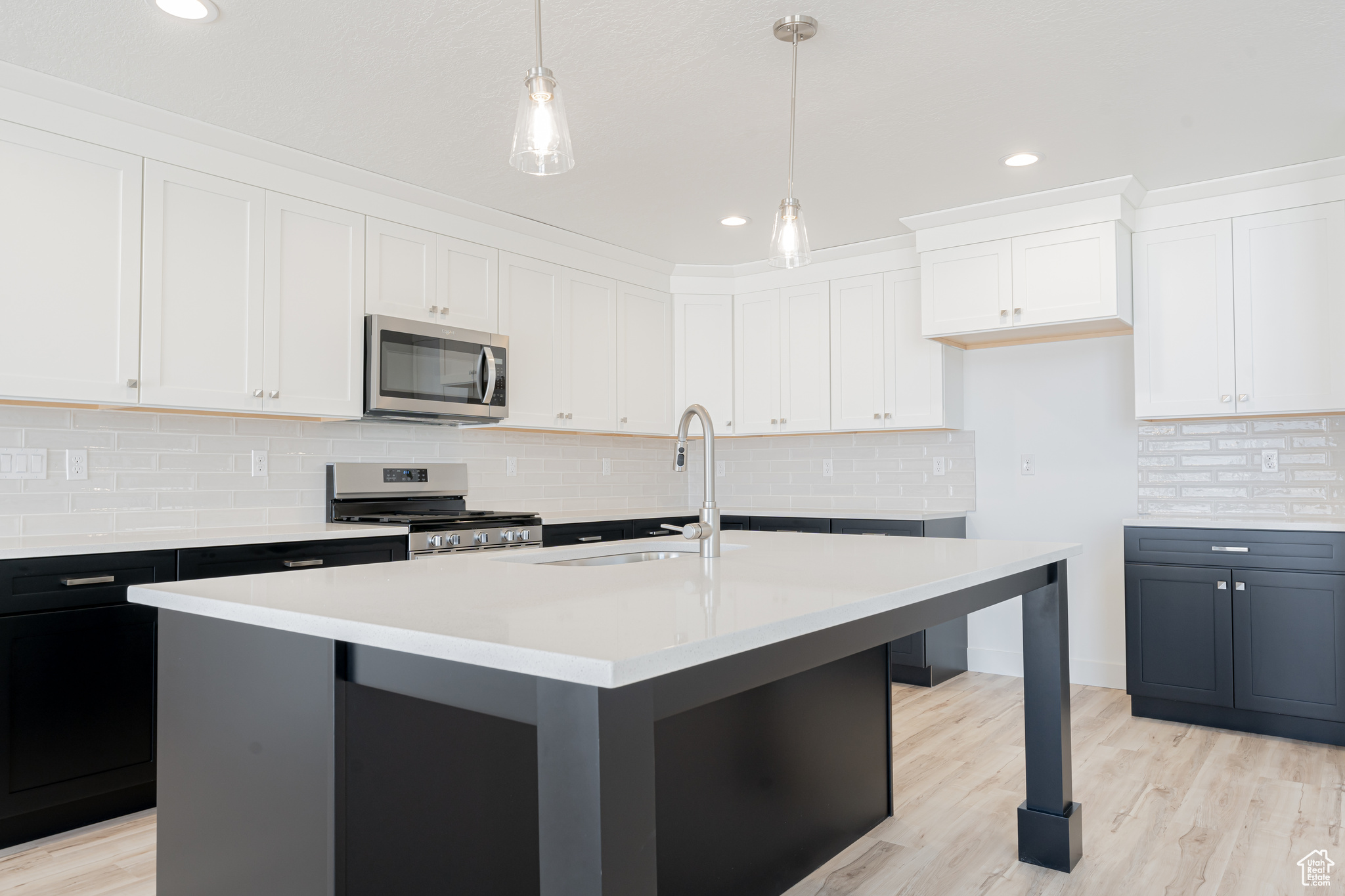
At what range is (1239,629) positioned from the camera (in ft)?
11.4

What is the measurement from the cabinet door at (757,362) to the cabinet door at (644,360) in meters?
0.41

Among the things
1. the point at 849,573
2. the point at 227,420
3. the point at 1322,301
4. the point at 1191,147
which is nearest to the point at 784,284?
the point at 1191,147

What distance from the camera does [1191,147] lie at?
3316 mm

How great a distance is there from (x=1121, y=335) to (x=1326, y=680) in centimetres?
176

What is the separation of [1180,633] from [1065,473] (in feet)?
3.48

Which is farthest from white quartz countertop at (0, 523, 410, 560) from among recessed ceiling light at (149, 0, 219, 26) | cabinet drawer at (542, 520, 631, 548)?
recessed ceiling light at (149, 0, 219, 26)

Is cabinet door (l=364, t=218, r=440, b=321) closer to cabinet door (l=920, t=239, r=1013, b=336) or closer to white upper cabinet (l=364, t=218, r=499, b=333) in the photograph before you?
white upper cabinet (l=364, t=218, r=499, b=333)

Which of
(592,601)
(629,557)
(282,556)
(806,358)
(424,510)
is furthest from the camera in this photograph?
(806,358)

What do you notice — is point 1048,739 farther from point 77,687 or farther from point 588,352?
point 588,352

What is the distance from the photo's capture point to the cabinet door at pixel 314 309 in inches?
131

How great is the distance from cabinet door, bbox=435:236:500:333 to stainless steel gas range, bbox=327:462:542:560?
0.74 metres

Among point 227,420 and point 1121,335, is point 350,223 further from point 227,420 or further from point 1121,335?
point 1121,335

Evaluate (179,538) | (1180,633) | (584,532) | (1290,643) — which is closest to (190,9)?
(179,538)

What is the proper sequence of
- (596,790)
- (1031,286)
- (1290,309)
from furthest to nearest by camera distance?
(1031,286), (1290,309), (596,790)
